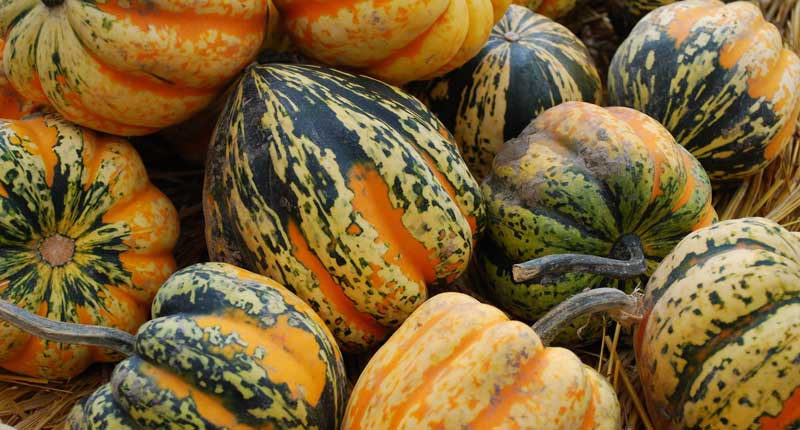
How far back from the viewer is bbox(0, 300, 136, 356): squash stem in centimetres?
157

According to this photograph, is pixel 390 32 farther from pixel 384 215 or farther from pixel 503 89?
pixel 503 89

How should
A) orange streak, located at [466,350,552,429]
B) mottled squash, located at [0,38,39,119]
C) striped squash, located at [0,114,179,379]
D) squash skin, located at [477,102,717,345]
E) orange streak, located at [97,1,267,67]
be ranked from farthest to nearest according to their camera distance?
mottled squash, located at [0,38,39,119]
squash skin, located at [477,102,717,345]
striped squash, located at [0,114,179,379]
orange streak, located at [97,1,267,67]
orange streak, located at [466,350,552,429]

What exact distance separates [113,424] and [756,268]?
1253mm

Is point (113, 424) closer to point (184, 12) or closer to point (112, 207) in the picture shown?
point (112, 207)

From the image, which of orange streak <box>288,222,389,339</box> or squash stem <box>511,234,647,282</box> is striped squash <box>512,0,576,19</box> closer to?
squash stem <box>511,234,647,282</box>

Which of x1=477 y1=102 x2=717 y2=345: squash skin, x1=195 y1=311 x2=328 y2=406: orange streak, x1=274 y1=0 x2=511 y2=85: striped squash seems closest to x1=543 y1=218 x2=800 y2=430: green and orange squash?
x1=477 y1=102 x2=717 y2=345: squash skin

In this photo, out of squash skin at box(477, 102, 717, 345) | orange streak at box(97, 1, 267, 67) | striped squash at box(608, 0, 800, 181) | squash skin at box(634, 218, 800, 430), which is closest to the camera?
squash skin at box(634, 218, 800, 430)

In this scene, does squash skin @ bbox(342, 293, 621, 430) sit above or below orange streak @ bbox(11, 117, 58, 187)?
below

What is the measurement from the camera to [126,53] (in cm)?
178

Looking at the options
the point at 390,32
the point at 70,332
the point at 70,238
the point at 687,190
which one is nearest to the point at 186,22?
the point at 390,32

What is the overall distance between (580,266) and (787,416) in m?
0.48

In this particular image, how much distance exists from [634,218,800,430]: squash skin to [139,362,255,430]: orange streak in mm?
847

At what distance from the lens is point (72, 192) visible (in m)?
1.96

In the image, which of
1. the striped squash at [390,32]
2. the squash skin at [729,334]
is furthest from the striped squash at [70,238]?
the squash skin at [729,334]
